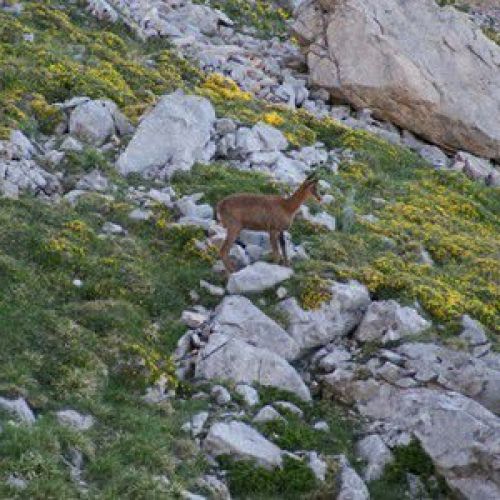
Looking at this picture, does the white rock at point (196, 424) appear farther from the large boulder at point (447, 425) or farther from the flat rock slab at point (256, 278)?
the flat rock slab at point (256, 278)

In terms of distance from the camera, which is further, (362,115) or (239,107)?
(362,115)

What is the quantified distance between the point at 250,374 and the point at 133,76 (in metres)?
16.6

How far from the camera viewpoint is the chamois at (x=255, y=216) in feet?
64.6

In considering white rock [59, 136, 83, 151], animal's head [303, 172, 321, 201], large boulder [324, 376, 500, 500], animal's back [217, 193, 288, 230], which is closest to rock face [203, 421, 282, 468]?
large boulder [324, 376, 500, 500]

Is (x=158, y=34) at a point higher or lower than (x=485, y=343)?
lower

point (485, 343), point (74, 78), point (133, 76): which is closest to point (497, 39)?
point (133, 76)

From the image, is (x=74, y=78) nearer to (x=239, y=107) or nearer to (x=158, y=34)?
(x=239, y=107)

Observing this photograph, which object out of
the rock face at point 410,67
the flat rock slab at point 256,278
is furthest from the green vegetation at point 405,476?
the rock face at point 410,67

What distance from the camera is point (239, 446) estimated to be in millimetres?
14219

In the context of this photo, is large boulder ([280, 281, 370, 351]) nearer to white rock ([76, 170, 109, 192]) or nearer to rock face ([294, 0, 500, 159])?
white rock ([76, 170, 109, 192])

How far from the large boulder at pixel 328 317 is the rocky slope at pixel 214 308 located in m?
0.04

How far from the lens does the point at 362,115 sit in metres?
35.0

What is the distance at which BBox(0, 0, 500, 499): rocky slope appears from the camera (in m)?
14.0

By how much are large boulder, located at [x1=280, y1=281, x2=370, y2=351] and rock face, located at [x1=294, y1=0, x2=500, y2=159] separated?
1703 centimetres
